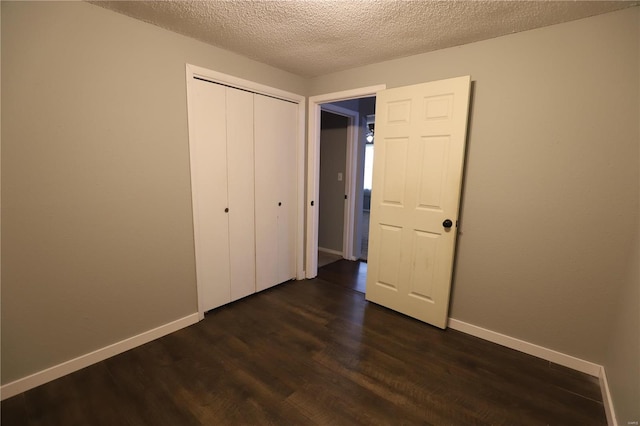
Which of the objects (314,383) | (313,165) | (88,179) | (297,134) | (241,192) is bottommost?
(314,383)

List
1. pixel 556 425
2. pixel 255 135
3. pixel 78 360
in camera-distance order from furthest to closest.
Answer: pixel 255 135 < pixel 78 360 < pixel 556 425

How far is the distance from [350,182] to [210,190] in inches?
84.2

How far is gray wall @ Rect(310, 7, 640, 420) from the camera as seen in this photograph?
5.67 feet

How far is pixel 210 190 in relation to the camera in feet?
8.18

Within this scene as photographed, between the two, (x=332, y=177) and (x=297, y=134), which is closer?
(x=297, y=134)

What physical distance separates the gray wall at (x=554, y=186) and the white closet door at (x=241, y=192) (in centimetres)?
162

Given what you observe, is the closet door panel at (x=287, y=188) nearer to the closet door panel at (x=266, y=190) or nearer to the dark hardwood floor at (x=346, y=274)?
the closet door panel at (x=266, y=190)

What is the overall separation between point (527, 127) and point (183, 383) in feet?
9.42

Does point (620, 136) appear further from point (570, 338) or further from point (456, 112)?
point (570, 338)

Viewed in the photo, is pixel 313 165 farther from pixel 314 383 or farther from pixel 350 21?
pixel 314 383

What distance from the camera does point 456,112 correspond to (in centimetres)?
218

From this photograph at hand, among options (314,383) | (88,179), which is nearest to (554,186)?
(314,383)

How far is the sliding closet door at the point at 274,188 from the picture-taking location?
286 centimetres

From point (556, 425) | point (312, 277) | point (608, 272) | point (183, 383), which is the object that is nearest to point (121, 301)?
point (183, 383)
